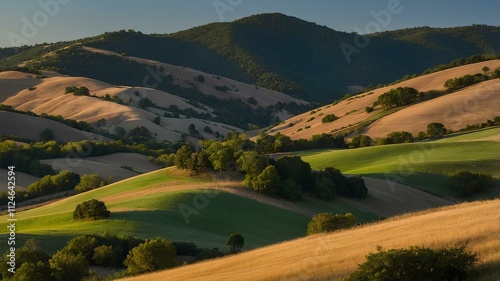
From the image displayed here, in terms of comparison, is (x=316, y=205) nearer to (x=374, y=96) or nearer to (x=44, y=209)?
(x=44, y=209)

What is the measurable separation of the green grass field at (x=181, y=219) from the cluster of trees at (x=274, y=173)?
6.56 feet

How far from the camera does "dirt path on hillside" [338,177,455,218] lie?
197 ft

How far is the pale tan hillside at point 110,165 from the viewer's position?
91875mm

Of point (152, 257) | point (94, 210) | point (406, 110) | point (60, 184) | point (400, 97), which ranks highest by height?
point (400, 97)

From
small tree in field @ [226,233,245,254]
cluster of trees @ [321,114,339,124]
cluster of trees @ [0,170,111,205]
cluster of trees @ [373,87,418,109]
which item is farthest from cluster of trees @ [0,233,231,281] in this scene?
cluster of trees @ [321,114,339,124]

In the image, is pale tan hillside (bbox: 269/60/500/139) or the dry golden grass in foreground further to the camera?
pale tan hillside (bbox: 269/60/500/139)

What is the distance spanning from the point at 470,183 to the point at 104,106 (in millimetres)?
107810

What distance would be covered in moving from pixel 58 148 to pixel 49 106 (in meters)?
61.7

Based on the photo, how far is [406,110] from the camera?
106 metres

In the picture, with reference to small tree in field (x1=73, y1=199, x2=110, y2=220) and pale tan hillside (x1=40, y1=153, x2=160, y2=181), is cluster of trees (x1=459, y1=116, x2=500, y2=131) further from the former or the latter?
small tree in field (x1=73, y1=199, x2=110, y2=220)

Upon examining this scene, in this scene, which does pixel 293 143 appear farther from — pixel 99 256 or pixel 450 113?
pixel 99 256

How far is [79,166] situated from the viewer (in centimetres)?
→ 9338

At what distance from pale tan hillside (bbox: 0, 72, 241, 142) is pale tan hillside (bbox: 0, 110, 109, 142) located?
2.46 m

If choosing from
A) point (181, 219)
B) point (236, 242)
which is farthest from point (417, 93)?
point (236, 242)
